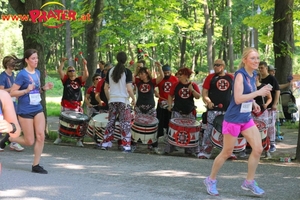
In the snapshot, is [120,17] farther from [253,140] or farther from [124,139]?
[253,140]

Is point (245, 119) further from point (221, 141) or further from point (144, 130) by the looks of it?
point (144, 130)

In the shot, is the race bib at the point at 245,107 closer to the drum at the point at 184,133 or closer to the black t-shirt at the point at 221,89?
the black t-shirt at the point at 221,89

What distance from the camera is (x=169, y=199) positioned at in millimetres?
6012

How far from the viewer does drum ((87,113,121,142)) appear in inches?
402

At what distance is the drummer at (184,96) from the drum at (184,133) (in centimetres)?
23

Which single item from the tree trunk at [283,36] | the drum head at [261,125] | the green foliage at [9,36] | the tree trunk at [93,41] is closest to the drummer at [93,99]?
the drum head at [261,125]

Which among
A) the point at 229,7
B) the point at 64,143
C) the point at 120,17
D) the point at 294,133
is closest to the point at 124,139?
the point at 64,143

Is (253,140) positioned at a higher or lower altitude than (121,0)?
lower

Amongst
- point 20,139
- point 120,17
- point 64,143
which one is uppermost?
point 120,17

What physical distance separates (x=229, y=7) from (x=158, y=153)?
24.0 metres

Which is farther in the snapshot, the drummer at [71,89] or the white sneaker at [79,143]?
the drummer at [71,89]

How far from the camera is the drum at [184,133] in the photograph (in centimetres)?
955

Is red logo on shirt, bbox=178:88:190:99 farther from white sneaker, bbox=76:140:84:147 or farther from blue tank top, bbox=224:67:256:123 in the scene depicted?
blue tank top, bbox=224:67:256:123

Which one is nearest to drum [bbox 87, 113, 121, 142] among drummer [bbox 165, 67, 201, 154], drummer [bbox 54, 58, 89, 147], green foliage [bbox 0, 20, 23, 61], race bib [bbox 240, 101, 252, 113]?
drummer [bbox 54, 58, 89, 147]
